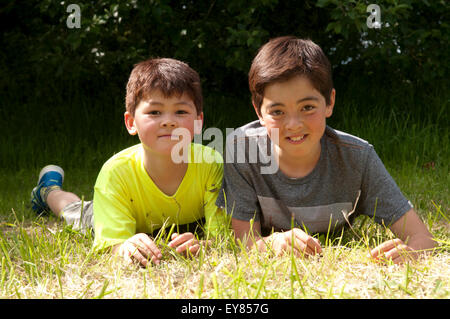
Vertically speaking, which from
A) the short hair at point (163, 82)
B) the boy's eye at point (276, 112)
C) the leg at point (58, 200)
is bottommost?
the leg at point (58, 200)

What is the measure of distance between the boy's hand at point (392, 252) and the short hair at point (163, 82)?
1132 millimetres

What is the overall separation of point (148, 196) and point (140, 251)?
20.8 inches

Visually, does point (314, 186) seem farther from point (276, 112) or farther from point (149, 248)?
point (149, 248)

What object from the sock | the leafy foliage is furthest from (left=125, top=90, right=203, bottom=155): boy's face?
the leafy foliage

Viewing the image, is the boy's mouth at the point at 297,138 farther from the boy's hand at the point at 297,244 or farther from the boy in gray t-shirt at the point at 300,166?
the boy's hand at the point at 297,244

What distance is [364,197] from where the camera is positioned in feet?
8.73

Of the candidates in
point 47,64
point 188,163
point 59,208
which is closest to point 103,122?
point 47,64

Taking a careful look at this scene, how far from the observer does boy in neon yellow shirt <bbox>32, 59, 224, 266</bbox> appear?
2.60 meters

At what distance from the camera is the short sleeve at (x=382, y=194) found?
2.54 metres

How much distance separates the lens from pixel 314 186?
2.63 m

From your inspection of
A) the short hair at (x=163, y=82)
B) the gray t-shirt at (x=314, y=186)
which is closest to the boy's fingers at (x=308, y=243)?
the gray t-shirt at (x=314, y=186)

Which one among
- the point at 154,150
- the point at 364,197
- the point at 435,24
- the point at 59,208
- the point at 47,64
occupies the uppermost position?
the point at 435,24

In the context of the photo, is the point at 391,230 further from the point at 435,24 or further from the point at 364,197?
the point at 435,24
